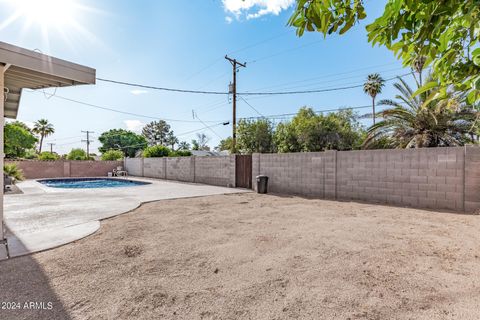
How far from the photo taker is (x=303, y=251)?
4012mm

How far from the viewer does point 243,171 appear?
1359cm

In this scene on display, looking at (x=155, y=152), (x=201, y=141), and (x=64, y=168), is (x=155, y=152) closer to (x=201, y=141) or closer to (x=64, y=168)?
(x=64, y=168)

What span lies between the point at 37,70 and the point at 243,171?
10124mm

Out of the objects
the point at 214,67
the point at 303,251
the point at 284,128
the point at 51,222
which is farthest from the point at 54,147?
the point at 303,251

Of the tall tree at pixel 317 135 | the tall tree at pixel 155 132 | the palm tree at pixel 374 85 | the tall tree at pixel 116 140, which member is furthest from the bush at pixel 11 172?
the tall tree at pixel 155 132

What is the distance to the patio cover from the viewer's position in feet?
13.6

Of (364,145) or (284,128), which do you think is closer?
(364,145)

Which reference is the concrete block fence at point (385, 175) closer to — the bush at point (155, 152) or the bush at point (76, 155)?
the bush at point (155, 152)

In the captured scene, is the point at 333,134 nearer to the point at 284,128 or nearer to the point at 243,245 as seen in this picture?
the point at 284,128

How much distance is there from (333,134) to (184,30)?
1198 cm

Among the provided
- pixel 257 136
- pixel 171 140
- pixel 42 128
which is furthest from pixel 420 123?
pixel 171 140

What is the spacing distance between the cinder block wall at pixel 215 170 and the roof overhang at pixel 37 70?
30.9 ft

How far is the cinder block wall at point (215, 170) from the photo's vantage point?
14211 millimetres

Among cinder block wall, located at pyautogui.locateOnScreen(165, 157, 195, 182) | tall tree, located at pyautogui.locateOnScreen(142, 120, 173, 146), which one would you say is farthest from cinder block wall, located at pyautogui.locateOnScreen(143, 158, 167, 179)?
tall tree, located at pyautogui.locateOnScreen(142, 120, 173, 146)
